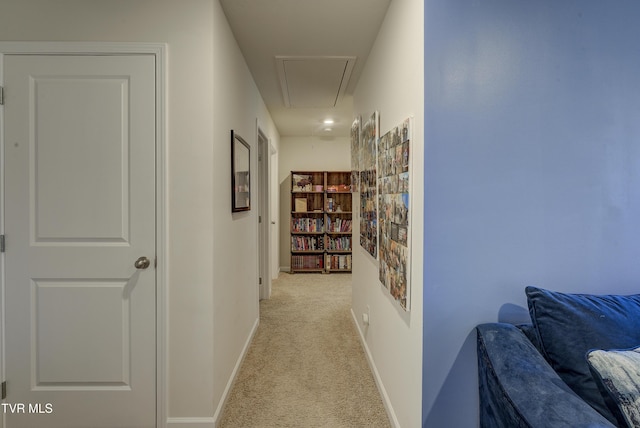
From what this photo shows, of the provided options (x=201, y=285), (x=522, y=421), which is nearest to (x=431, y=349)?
(x=522, y=421)

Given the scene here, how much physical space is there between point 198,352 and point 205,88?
140 cm

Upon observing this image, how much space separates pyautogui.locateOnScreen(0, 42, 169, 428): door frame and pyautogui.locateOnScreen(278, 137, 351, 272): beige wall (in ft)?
13.4

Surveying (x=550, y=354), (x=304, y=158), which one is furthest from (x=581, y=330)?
(x=304, y=158)

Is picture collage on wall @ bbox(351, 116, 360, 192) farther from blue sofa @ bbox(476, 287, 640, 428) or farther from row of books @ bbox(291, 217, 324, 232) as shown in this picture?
row of books @ bbox(291, 217, 324, 232)

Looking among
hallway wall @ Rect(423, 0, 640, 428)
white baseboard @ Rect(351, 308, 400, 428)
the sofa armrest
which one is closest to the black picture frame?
hallway wall @ Rect(423, 0, 640, 428)

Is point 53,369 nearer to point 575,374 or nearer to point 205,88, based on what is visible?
point 205,88

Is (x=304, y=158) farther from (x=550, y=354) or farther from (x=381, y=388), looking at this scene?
(x=550, y=354)

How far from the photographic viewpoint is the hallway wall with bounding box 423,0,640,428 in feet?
4.28

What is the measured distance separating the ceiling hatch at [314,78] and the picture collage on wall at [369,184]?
0.53 m

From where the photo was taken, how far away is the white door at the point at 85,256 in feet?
5.50

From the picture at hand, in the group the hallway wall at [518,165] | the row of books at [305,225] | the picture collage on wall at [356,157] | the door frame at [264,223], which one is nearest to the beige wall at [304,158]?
the row of books at [305,225]

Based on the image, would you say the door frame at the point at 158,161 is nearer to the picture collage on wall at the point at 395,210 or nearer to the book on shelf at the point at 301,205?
the picture collage on wall at the point at 395,210

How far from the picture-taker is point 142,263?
65.6 inches

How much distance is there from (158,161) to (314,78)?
1734 millimetres
